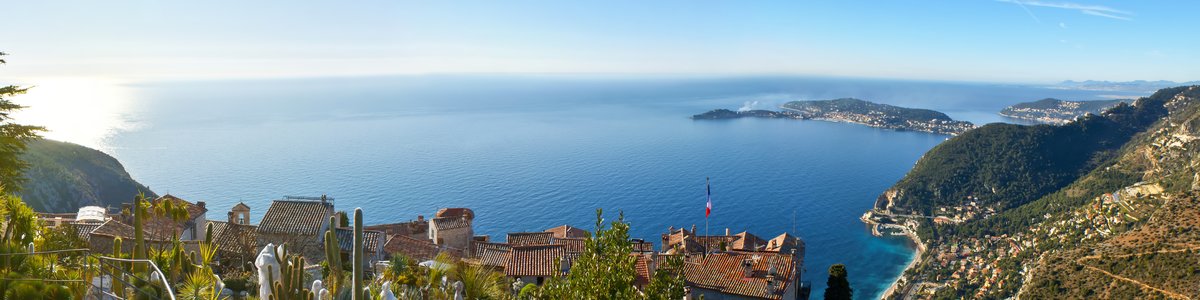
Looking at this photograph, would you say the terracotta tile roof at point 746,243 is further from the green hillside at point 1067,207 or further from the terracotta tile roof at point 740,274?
the green hillside at point 1067,207

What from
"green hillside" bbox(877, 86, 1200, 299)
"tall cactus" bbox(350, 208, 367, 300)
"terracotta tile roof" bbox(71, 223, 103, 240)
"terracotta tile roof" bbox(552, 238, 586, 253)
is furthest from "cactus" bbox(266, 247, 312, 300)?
"green hillside" bbox(877, 86, 1200, 299)

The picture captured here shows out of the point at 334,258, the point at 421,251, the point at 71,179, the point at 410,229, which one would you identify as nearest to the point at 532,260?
the point at 421,251

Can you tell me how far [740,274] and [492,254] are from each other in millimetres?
9204

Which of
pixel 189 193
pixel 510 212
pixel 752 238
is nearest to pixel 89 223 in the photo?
pixel 752 238

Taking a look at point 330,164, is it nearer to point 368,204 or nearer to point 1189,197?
point 368,204

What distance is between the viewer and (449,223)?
97.6 ft

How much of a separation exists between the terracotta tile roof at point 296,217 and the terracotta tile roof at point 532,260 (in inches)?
247

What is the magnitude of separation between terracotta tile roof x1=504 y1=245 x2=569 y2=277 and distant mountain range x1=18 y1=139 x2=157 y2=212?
37391 millimetres

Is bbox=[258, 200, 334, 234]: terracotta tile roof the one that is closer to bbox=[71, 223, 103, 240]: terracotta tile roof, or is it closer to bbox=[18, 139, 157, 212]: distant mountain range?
bbox=[71, 223, 103, 240]: terracotta tile roof

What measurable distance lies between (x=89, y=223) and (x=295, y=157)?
305ft

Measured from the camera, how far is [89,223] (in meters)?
24.8

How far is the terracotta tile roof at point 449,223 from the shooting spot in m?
29.4

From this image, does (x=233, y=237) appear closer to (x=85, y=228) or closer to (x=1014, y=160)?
(x=85, y=228)

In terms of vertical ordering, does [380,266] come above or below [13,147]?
below
